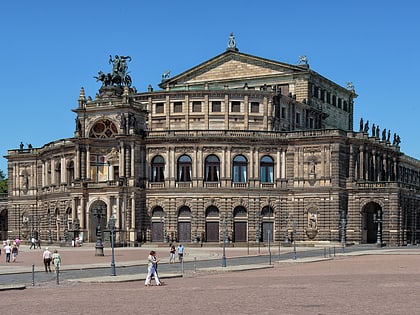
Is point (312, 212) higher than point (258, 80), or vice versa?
point (258, 80)

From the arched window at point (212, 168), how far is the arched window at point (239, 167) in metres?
2.39

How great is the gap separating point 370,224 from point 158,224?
101 ft

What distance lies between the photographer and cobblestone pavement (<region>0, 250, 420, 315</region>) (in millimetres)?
30109

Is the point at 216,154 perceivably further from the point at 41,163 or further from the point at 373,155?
the point at 41,163

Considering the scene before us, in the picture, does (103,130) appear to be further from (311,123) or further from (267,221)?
(311,123)

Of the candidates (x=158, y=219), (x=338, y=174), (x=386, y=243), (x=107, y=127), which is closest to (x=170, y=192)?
(x=158, y=219)

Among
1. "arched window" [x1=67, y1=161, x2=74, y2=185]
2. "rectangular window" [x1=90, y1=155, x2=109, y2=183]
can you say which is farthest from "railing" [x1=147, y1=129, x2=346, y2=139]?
"arched window" [x1=67, y1=161, x2=74, y2=185]

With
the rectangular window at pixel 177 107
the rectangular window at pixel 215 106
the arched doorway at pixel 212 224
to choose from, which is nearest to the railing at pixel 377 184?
the arched doorway at pixel 212 224

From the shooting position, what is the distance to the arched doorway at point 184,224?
109 m

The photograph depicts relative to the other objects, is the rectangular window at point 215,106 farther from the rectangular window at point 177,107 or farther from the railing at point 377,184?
the railing at point 377,184

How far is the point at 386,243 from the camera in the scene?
107375mm

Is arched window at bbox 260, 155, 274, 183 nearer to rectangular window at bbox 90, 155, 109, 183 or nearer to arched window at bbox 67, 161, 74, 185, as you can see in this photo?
rectangular window at bbox 90, 155, 109, 183

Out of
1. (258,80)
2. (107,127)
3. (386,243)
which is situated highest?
(258,80)

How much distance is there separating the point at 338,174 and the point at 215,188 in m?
16.9
